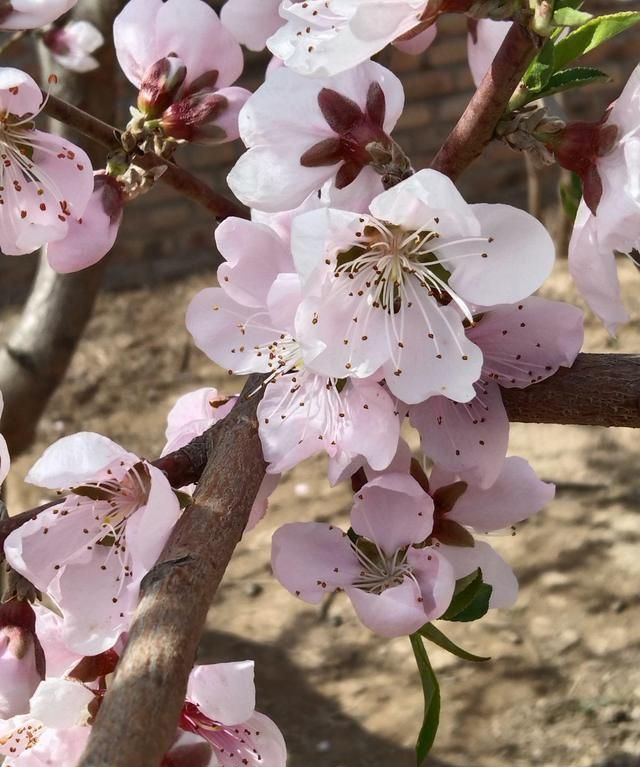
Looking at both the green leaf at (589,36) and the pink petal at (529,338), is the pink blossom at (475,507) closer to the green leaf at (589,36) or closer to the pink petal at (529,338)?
the pink petal at (529,338)

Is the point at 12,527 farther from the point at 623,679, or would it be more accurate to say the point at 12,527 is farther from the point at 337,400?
the point at 623,679

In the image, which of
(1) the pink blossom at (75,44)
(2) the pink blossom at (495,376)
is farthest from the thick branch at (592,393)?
(1) the pink blossom at (75,44)

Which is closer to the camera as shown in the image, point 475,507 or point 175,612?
point 175,612

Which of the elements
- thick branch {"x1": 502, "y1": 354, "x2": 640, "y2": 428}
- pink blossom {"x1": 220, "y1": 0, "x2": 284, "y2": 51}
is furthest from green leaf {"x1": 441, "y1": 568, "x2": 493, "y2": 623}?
pink blossom {"x1": 220, "y1": 0, "x2": 284, "y2": 51}

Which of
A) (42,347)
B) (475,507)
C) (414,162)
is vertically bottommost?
(414,162)

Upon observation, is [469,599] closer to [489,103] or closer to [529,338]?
[529,338]

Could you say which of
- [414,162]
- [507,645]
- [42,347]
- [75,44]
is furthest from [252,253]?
[414,162]
